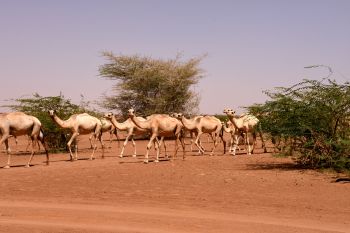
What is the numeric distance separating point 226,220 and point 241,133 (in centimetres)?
1582

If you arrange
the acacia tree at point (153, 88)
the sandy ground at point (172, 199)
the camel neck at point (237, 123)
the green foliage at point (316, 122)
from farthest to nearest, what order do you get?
the acacia tree at point (153, 88) → the camel neck at point (237, 123) → the green foliage at point (316, 122) → the sandy ground at point (172, 199)

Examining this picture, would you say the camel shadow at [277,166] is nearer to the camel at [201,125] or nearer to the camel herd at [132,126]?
the camel herd at [132,126]

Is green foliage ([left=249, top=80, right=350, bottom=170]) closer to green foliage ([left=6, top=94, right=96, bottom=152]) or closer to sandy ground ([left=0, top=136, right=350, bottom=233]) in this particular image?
sandy ground ([left=0, top=136, right=350, bottom=233])

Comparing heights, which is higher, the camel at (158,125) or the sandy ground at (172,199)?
the camel at (158,125)

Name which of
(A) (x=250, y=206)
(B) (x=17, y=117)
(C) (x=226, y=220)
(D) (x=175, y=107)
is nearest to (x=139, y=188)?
(A) (x=250, y=206)

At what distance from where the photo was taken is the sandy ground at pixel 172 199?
26.1 ft

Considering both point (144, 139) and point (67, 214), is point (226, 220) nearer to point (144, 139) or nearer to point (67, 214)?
point (67, 214)

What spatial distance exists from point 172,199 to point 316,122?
7559 mm

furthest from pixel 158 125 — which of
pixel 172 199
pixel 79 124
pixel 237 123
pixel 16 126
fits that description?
pixel 172 199

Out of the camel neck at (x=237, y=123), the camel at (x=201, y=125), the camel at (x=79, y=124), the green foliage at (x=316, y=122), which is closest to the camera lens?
the green foliage at (x=316, y=122)

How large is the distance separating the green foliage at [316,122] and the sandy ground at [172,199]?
791mm

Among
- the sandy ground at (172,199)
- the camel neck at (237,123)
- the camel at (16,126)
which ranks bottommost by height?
the sandy ground at (172,199)

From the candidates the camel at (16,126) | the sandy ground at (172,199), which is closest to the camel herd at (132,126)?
the camel at (16,126)

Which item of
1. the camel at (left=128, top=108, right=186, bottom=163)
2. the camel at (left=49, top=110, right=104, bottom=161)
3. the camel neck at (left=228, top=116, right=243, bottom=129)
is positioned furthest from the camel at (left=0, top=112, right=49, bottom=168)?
the camel neck at (left=228, top=116, right=243, bottom=129)
